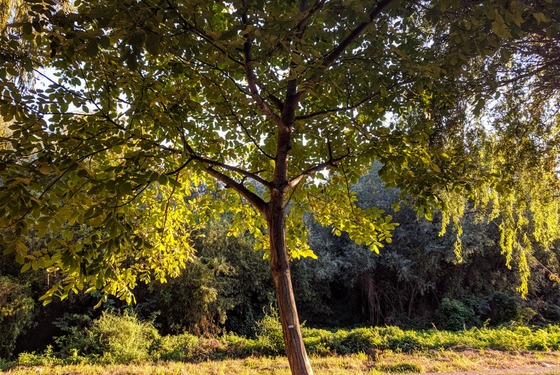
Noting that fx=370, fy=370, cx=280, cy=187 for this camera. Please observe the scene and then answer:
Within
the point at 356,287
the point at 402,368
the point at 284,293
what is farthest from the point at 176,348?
the point at 356,287

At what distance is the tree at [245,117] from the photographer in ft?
5.41

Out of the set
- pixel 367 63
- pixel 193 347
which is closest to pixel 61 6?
pixel 367 63

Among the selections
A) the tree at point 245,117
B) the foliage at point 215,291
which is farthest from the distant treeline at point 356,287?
the tree at point 245,117

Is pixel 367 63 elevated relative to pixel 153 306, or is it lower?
elevated

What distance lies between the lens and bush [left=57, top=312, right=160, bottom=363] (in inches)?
310

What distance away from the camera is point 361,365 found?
263 inches

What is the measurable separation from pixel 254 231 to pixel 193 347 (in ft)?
18.9

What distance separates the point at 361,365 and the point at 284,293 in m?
4.93

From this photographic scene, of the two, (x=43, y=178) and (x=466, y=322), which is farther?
(x=466, y=322)

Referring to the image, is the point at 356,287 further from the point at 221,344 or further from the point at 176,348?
the point at 176,348

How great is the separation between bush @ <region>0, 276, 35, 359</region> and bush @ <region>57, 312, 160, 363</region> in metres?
0.95

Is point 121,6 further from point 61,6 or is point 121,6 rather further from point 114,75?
point 61,6

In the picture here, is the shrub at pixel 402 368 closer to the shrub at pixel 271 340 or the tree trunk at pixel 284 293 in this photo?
the shrub at pixel 271 340

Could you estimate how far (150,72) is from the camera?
9.32 feet
